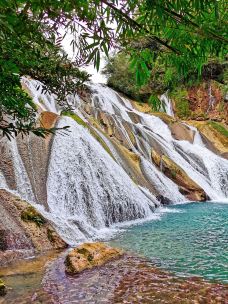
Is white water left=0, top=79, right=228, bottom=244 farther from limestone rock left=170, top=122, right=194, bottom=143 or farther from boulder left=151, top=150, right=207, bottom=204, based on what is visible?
limestone rock left=170, top=122, right=194, bottom=143

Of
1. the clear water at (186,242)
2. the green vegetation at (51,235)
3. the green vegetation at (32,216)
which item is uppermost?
the green vegetation at (32,216)

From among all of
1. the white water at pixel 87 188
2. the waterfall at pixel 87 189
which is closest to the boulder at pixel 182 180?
the white water at pixel 87 188

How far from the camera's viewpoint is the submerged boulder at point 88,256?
24.2 feet

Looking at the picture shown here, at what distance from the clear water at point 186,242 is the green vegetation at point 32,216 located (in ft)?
7.58

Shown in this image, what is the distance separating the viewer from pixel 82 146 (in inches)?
596

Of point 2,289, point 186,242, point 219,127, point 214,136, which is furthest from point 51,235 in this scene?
point 219,127

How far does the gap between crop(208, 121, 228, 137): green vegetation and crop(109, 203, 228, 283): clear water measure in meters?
18.1

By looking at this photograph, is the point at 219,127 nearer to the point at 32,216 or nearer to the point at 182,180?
the point at 182,180

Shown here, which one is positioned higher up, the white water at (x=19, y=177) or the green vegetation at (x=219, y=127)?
the green vegetation at (x=219, y=127)

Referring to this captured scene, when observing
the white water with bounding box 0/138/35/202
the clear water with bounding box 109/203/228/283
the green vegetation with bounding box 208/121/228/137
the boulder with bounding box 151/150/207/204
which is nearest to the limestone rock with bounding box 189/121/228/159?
the green vegetation with bounding box 208/121/228/137

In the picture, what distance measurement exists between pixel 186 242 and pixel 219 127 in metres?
25.2

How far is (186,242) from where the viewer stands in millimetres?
Result: 10531

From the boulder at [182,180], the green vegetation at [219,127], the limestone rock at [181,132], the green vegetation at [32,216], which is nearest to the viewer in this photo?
the green vegetation at [32,216]

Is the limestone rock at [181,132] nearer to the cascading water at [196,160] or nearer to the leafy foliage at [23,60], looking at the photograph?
the cascading water at [196,160]
